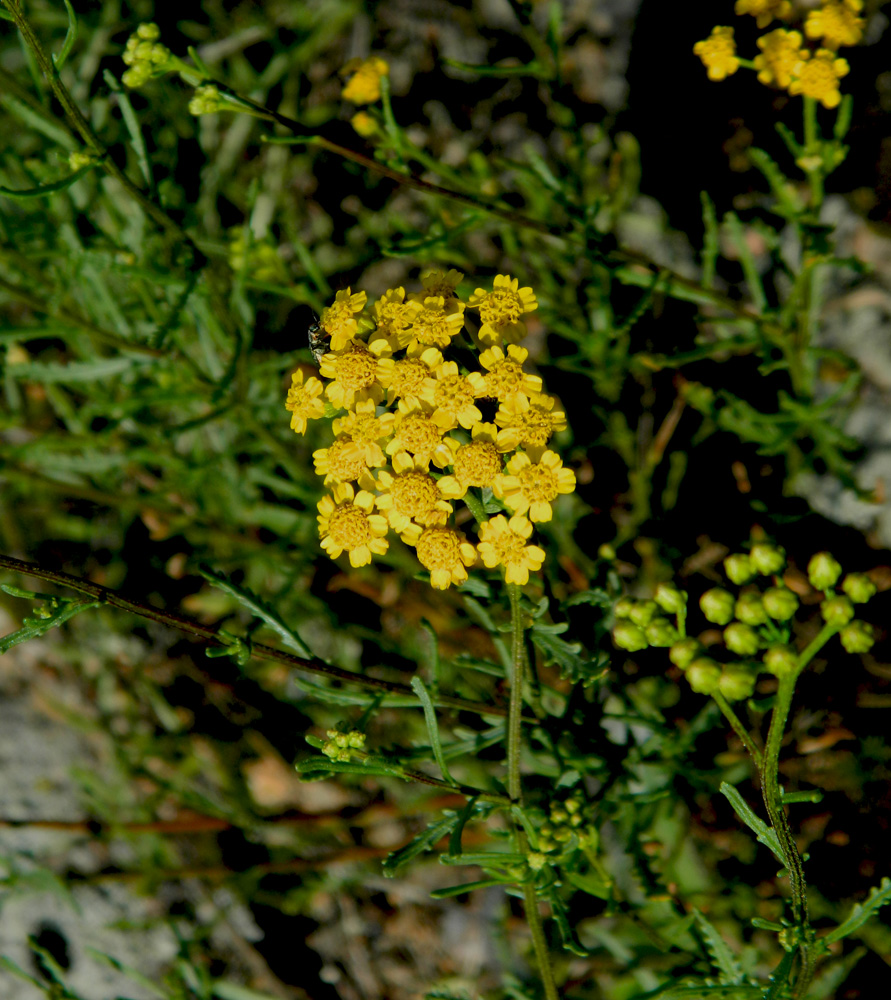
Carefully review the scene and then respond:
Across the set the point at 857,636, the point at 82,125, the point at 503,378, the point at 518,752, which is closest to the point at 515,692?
the point at 518,752

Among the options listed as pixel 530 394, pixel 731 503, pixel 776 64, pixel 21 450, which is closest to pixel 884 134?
pixel 776 64

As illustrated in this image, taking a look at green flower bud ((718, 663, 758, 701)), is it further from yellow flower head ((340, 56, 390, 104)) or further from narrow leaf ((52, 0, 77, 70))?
yellow flower head ((340, 56, 390, 104))

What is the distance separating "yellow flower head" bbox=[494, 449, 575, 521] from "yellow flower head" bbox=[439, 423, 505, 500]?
35mm

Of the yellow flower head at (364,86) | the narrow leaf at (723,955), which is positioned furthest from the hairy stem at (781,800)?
the yellow flower head at (364,86)

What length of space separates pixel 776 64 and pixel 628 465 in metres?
1.67

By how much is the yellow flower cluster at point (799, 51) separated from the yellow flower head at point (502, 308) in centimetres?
136

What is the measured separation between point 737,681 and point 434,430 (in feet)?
3.17

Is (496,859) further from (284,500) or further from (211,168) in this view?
(211,168)

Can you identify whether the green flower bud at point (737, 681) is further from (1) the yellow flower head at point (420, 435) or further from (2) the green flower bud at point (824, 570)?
(1) the yellow flower head at point (420, 435)

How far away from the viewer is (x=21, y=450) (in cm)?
318

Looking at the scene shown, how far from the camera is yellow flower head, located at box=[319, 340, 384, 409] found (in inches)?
82.5

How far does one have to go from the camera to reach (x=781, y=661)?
186cm

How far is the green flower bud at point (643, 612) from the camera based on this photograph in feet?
A: 6.70

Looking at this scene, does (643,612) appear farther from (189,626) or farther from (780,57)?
(780,57)
